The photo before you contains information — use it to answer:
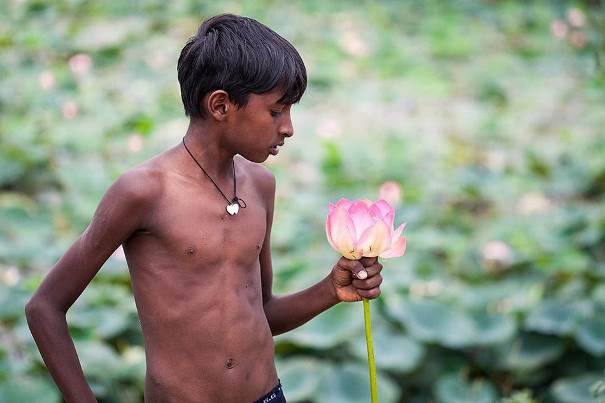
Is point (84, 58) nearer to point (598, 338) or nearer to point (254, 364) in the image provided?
point (598, 338)

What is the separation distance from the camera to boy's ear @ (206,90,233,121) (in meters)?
1.57

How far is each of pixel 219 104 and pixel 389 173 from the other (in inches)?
160

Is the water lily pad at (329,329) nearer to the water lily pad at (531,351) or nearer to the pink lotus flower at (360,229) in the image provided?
the water lily pad at (531,351)

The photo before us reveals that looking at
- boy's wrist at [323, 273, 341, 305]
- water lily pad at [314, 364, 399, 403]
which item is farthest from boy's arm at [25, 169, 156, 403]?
water lily pad at [314, 364, 399, 403]

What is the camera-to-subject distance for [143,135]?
5.86 meters

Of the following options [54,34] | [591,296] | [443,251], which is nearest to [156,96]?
[54,34]

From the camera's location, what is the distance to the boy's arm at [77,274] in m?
1.55

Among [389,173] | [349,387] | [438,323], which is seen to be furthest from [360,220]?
[389,173]

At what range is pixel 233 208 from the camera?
165 cm

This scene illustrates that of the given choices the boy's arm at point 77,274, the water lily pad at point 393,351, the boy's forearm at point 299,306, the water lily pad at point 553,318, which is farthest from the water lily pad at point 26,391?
the water lily pad at point 553,318

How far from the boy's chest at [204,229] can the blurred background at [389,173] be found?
0.84 m

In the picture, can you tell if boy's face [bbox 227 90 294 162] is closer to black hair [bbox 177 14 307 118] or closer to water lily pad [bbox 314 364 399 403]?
black hair [bbox 177 14 307 118]

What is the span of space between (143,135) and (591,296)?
3055 millimetres

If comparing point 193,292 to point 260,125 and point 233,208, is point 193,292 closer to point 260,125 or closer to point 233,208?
point 233,208
